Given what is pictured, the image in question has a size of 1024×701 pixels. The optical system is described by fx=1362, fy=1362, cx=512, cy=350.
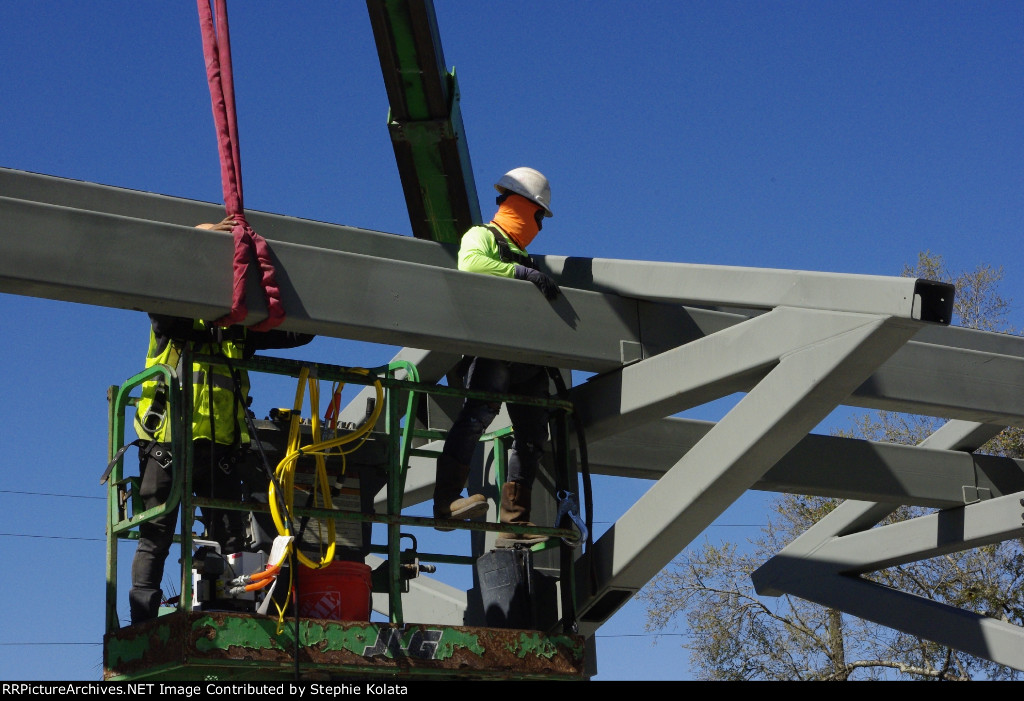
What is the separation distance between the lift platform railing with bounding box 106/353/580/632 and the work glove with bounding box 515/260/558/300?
54 cm

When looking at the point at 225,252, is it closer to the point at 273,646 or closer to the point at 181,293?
the point at 181,293

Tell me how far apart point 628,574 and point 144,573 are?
231cm

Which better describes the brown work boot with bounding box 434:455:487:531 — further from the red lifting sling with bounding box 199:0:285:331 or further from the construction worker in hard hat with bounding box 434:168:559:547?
the red lifting sling with bounding box 199:0:285:331

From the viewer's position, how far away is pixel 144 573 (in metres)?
5.86

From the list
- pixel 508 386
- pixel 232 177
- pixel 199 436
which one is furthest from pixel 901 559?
pixel 232 177

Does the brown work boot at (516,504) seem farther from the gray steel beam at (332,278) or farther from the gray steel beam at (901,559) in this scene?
the gray steel beam at (901,559)

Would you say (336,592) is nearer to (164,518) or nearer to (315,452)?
(315,452)

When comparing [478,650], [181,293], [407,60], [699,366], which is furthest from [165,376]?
[407,60]

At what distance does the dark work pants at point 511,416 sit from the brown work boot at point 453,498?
6cm

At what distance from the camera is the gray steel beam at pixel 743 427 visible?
5914 millimetres

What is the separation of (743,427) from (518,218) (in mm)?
1738

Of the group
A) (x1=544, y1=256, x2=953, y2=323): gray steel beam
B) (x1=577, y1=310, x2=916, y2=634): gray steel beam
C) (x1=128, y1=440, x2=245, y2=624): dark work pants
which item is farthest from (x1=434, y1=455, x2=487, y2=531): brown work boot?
(x1=544, y1=256, x2=953, y2=323): gray steel beam

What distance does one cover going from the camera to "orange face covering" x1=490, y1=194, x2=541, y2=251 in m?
7.09

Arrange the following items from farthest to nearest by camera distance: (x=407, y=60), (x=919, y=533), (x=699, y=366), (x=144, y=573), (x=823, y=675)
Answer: (x=823, y=675), (x=919, y=533), (x=407, y=60), (x=699, y=366), (x=144, y=573)
